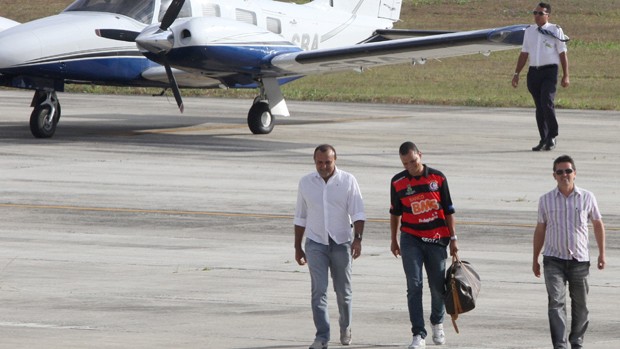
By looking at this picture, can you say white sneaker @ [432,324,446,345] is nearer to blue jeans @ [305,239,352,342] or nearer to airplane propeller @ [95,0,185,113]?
blue jeans @ [305,239,352,342]

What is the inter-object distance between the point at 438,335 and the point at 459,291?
388mm

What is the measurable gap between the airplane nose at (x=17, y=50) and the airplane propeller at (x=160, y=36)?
132 centimetres

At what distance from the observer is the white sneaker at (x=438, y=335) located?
9.92 m

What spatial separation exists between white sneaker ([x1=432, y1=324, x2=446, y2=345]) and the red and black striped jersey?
2.07 feet

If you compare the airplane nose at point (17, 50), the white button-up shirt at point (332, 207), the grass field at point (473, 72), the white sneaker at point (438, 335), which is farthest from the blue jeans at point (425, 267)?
the grass field at point (473, 72)

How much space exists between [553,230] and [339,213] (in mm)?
1641

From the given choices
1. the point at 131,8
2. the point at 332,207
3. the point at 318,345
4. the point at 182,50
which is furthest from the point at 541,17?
the point at 318,345

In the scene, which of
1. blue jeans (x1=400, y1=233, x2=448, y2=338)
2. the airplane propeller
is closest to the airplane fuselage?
the airplane propeller

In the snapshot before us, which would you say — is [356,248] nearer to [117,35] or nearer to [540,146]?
[540,146]

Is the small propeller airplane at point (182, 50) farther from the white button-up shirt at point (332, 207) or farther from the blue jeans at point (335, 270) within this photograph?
the blue jeans at point (335, 270)

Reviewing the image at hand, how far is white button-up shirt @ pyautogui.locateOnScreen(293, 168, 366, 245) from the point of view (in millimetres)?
10156

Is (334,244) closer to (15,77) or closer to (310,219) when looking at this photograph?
(310,219)

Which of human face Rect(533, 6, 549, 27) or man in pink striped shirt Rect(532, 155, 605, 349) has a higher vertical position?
human face Rect(533, 6, 549, 27)

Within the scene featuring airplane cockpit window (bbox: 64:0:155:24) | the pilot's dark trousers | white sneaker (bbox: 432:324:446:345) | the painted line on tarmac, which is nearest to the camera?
white sneaker (bbox: 432:324:446:345)
